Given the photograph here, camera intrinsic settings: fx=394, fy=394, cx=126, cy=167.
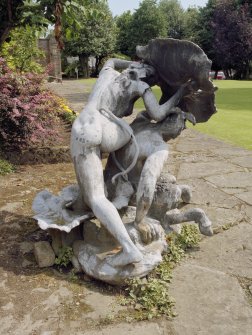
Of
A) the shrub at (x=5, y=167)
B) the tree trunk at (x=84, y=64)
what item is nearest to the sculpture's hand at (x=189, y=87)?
the shrub at (x=5, y=167)

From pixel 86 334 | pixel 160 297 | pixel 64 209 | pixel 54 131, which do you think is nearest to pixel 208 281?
pixel 160 297

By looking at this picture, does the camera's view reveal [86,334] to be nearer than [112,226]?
Yes

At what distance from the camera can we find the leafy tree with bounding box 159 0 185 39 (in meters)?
45.7

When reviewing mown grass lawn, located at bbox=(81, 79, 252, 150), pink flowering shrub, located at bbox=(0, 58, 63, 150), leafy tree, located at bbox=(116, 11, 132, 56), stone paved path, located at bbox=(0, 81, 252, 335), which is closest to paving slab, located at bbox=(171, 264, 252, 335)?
stone paved path, located at bbox=(0, 81, 252, 335)

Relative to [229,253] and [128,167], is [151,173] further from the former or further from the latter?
[229,253]

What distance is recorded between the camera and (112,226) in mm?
2551

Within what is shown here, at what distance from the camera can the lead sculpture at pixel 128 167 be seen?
2.64 metres

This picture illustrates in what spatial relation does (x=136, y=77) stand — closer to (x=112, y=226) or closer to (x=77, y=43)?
(x=112, y=226)

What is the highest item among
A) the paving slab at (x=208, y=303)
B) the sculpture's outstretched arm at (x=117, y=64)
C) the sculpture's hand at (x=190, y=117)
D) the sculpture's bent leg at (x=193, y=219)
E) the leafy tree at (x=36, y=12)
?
the leafy tree at (x=36, y=12)

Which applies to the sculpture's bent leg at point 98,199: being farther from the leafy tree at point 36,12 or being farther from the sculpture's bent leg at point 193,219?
the leafy tree at point 36,12

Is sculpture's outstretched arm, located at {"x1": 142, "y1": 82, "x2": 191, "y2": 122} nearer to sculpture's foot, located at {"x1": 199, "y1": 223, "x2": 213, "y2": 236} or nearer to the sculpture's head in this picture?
the sculpture's head

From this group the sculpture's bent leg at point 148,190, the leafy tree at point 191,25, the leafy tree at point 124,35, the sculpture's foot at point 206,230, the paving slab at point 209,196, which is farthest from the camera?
the leafy tree at point 124,35

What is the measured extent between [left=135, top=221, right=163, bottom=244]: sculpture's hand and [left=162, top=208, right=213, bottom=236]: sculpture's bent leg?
33 centimetres

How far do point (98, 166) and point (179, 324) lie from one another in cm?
113
